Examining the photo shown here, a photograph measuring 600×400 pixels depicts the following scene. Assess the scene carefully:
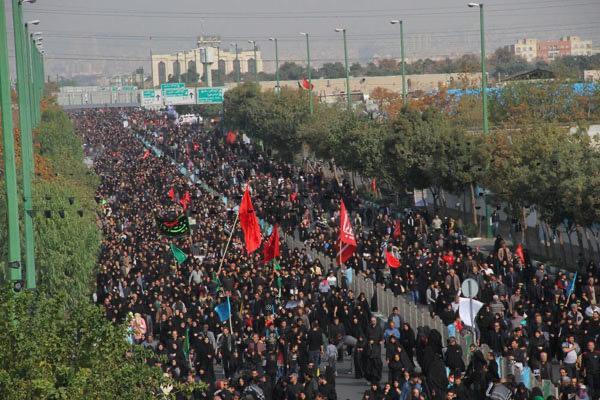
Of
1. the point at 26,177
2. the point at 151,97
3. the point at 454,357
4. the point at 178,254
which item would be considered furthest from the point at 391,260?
the point at 151,97

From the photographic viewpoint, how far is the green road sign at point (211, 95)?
106m

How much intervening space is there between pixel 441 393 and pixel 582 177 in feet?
43.7

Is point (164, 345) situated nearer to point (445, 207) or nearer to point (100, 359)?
point (100, 359)

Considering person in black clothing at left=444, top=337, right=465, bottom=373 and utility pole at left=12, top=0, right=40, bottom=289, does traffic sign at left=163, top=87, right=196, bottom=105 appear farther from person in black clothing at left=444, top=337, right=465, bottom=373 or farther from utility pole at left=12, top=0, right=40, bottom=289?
person in black clothing at left=444, top=337, right=465, bottom=373

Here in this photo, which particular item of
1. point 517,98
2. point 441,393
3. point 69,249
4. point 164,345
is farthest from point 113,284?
point 517,98

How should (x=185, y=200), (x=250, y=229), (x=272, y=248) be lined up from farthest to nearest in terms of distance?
(x=185, y=200), (x=250, y=229), (x=272, y=248)

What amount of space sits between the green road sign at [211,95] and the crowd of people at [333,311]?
61.6 meters

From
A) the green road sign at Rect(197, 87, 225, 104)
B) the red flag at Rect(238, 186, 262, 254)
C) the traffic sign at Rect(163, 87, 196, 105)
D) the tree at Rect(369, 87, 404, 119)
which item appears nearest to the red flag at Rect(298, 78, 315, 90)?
the tree at Rect(369, 87, 404, 119)

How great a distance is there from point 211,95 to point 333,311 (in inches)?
3244

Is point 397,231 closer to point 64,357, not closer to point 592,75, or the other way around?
point 64,357

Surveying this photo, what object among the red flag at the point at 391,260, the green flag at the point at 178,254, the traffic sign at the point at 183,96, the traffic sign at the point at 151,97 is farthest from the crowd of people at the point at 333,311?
the traffic sign at the point at 151,97

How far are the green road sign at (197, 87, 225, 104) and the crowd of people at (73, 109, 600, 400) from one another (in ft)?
202

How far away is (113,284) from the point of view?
2956 centimetres

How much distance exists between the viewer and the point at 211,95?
10569 cm
